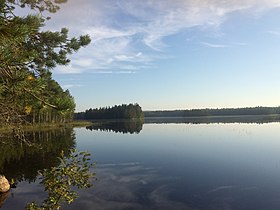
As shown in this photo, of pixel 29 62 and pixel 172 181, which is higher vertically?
pixel 29 62

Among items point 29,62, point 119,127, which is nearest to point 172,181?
point 29,62

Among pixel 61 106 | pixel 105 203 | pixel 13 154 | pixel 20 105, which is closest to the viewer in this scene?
pixel 61 106

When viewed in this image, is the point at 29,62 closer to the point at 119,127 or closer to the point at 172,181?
the point at 172,181

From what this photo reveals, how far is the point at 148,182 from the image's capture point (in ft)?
67.9

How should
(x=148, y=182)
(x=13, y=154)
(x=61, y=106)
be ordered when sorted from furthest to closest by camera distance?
(x=13, y=154) → (x=148, y=182) → (x=61, y=106)

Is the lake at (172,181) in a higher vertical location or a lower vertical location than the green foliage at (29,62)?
lower

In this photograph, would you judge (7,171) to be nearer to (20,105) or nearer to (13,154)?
(13,154)

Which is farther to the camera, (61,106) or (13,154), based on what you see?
(13,154)

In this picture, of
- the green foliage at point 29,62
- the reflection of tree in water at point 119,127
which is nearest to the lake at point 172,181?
the green foliage at point 29,62

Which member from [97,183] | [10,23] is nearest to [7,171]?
[97,183]

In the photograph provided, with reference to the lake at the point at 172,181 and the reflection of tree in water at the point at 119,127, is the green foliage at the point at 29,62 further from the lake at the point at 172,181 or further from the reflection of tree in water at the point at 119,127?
the reflection of tree in water at the point at 119,127

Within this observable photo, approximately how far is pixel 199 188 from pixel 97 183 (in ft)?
25.7

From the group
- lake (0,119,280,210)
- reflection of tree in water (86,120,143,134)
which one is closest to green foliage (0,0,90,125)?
lake (0,119,280,210)

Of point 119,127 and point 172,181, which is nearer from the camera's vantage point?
point 172,181
